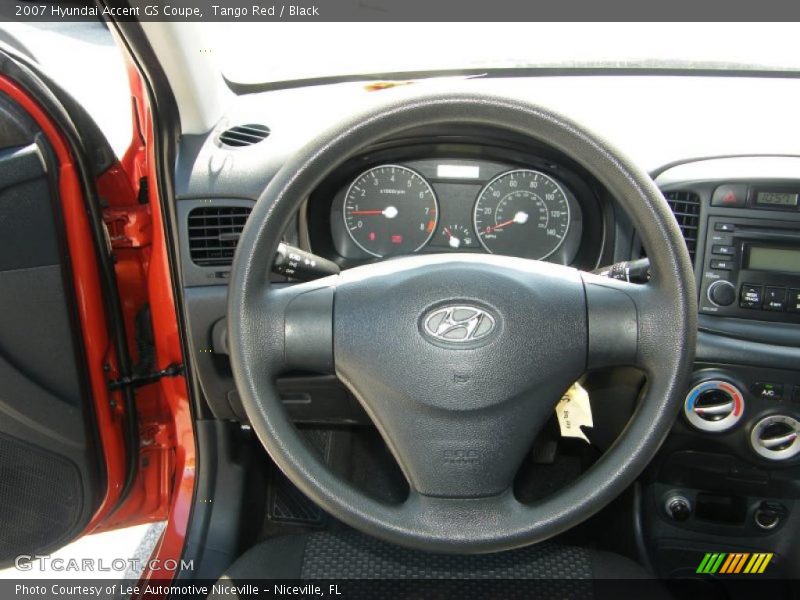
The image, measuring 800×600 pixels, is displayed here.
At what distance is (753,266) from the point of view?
4.68 ft

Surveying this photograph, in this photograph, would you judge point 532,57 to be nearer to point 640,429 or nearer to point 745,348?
point 745,348

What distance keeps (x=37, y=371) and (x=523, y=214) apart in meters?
1.08

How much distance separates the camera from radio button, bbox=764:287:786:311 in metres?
1.43

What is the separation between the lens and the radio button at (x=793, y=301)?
4.66 feet

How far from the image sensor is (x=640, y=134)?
149 centimetres

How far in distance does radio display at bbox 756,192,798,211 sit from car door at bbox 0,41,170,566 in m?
1.30

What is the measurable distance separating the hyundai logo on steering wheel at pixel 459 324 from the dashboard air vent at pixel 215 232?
23.2 inches

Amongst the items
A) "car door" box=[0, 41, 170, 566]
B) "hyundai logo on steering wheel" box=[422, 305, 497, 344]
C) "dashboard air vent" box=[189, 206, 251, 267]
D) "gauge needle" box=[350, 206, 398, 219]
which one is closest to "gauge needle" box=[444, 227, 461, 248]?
"gauge needle" box=[350, 206, 398, 219]

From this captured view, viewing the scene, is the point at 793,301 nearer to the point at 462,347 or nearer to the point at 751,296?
the point at 751,296

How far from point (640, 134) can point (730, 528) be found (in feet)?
3.17

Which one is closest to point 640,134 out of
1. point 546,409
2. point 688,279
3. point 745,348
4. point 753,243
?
point 753,243
